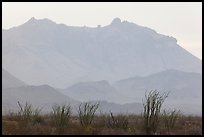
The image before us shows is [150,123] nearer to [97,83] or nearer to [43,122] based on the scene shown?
[43,122]

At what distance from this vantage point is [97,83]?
197 metres

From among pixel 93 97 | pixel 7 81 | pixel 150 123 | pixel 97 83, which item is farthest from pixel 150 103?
pixel 97 83

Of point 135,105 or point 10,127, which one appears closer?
point 10,127

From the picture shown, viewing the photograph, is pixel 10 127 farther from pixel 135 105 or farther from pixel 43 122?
pixel 135 105

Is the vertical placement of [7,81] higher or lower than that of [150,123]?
higher

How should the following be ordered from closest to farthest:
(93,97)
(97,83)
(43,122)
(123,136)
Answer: (123,136) < (43,122) < (93,97) < (97,83)

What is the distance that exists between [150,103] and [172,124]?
155 centimetres

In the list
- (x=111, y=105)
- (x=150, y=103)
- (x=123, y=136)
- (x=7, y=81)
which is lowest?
(x=123, y=136)

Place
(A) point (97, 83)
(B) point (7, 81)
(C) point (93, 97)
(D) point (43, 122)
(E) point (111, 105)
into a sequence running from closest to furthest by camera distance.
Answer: (D) point (43, 122) < (E) point (111, 105) < (B) point (7, 81) < (C) point (93, 97) < (A) point (97, 83)

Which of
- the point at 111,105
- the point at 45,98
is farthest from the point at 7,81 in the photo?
the point at 111,105

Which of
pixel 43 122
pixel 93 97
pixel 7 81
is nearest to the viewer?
pixel 43 122

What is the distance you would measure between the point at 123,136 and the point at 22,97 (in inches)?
4592

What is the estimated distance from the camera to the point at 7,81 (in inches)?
6147

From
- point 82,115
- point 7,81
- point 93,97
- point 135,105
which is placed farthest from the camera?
point 93,97
